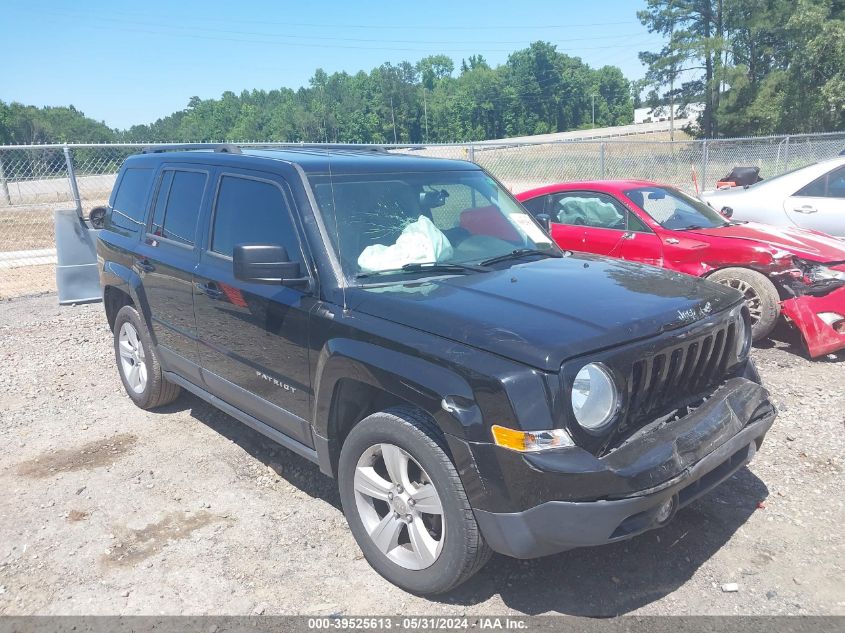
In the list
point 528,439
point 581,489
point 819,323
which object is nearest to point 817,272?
point 819,323

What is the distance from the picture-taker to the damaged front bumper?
98.5 inches

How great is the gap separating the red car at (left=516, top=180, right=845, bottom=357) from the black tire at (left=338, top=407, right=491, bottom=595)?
14.4 ft

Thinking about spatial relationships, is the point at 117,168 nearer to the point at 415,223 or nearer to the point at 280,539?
the point at 415,223

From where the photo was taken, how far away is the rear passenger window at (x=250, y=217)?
3615 mm

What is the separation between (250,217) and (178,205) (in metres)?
0.95

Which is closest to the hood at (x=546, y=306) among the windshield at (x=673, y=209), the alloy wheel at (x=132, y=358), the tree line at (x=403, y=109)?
the alloy wheel at (x=132, y=358)

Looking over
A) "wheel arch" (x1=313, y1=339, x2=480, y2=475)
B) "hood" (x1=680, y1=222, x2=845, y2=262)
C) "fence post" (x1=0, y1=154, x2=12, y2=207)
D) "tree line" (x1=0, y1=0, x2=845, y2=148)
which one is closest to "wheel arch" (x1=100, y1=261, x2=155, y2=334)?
"wheel arch" (x1=313, y1=339, x2=480, y2=475)

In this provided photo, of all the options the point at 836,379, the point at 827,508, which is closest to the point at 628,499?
the point at 827,508

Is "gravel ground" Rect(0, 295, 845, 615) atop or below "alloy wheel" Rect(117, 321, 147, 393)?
below

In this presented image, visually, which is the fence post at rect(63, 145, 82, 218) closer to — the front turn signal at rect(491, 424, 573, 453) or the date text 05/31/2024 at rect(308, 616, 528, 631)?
the date text 05/31/2024 at rect(308, 616, 528, 631)

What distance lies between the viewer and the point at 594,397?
8.63 feet

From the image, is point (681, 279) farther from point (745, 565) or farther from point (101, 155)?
point (101, 155)

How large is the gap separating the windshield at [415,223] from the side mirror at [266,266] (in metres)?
0.26

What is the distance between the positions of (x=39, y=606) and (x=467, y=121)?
93.5m
